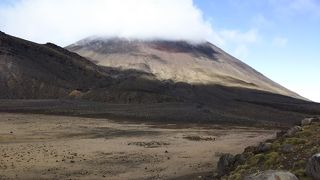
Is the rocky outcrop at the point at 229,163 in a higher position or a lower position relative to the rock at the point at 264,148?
lower

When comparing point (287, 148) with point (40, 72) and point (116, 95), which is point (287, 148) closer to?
point (116, 95)

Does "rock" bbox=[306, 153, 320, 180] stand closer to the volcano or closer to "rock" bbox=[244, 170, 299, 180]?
"rock" bbox=[244, 170, 299, 180]

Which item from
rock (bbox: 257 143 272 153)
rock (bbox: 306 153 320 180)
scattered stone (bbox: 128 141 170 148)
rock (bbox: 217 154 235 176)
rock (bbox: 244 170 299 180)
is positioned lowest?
scattered stone (bbox: 128 141 170 148)

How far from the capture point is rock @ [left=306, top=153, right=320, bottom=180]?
48.1 feet

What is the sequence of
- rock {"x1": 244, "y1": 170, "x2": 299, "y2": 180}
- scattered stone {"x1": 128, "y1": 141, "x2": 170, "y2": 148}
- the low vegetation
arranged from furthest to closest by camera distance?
scattered stone {"x1": 128, "y1": 141, "x2": 170, "y2": 148} → the low vegetation → rock {"x1": 244, "y1": 170, "x2": 299, "y2": 180}

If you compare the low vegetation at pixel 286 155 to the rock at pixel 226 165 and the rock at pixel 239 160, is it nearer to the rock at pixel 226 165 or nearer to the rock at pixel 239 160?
the rock at pixel 239 160

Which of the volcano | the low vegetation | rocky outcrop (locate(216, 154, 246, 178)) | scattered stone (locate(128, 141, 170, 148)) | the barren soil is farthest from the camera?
the volcano

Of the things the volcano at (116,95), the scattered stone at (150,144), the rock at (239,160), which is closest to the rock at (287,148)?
the rock at (239,160)

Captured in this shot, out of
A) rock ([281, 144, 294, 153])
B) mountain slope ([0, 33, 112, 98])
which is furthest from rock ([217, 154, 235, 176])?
mountain slope ([0, 33, 112, 98])

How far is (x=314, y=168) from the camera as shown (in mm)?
14805

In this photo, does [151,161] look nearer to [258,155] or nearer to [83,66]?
[258,155]

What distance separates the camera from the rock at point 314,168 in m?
14.7

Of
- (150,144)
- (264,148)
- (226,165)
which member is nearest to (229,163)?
(226,165)

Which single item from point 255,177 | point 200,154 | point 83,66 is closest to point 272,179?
point 255,177
